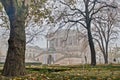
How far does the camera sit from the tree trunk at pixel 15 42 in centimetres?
1102

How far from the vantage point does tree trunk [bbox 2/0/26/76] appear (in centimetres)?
1102

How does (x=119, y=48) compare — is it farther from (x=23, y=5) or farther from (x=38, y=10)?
(x=23, y=5)

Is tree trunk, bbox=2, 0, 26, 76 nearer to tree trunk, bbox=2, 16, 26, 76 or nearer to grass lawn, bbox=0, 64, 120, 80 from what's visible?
tree trunk, bbox=2, 16, 26, 76

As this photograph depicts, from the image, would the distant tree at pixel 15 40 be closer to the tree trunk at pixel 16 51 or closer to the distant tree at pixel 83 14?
the tree trunk at pixel 16 51

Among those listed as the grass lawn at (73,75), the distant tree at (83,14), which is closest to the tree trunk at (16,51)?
the grass lawn at (73,75)

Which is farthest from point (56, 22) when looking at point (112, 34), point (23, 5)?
point (112, 34)

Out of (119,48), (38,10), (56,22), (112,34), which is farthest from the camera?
(119,48)

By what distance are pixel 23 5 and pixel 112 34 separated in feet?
138

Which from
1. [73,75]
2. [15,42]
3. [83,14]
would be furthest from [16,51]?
[83,14]

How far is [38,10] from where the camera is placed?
741 inches

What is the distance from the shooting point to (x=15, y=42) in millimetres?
11172

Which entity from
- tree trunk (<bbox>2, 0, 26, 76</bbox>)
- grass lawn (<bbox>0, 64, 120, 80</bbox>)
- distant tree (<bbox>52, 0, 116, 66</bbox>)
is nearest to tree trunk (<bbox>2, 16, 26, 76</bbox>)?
tree trunk (<bbox>2, 0, 26, 76</bbox>)

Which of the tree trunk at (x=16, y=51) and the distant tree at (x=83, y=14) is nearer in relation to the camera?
the tree trunk at (x=16, y=51)

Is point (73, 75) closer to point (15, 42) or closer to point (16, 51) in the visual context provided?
point (16, 51)
